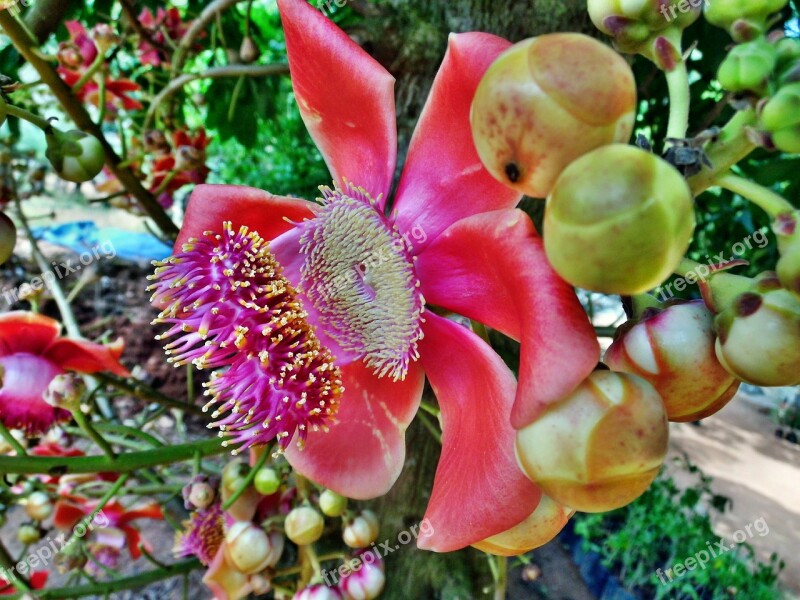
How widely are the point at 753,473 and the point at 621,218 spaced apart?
17.7ft

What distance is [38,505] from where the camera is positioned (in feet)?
4.20

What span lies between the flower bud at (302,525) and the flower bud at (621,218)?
77 centimetres

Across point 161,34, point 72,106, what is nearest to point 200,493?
point 72,106

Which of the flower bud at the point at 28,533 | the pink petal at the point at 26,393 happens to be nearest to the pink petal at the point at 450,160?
the pink petal at the point at 26,393

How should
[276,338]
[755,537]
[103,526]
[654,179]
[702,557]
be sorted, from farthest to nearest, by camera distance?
[755,537], [702,557], [103,526], [276,338], [654,179]

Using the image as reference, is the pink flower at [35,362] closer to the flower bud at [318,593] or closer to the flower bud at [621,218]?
the flower bud at [318,593]

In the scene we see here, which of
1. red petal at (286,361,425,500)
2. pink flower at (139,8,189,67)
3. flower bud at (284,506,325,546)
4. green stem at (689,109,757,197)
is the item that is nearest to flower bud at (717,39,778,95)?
green stem at (689,109,757,197)

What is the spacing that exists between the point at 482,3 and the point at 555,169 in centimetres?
96

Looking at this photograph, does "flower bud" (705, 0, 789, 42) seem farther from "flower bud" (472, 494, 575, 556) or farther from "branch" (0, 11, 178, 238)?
"branch" (0, 11, 178, 238)

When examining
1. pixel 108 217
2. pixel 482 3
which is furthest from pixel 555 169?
pixel 108 217

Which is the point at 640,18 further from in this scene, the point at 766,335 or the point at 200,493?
the point at 200,493

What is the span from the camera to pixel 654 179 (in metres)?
0.33

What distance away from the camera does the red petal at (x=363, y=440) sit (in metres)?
0.71

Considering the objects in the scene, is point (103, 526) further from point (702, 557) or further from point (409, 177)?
point (702, 557)
